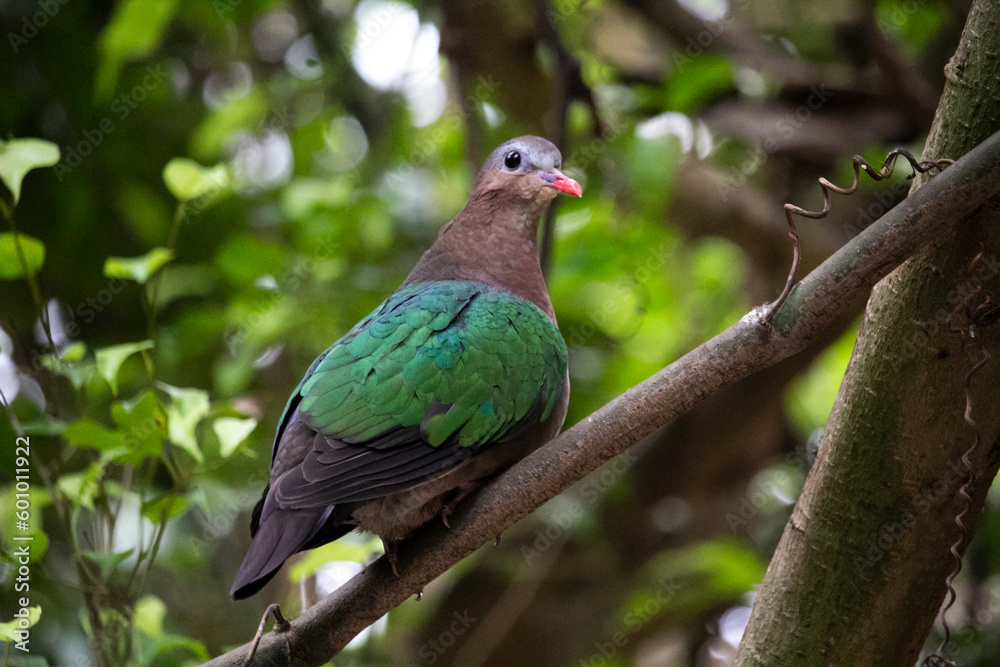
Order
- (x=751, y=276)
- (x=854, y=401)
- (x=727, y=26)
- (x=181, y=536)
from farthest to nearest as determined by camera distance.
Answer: (x=751, y=276) < (x=727, y=26) < (x=181, y=536) < (x=854, y=401)

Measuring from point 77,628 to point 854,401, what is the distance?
2.71 m

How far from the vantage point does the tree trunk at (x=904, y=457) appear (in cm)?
156

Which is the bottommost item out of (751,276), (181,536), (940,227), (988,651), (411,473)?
(988,651)

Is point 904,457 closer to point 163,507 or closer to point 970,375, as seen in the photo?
point 970,375

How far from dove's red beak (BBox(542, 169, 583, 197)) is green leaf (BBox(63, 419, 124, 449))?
1.29 meters

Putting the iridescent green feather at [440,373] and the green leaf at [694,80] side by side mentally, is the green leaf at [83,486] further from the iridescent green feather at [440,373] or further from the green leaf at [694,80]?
the green leaf at [694,80]

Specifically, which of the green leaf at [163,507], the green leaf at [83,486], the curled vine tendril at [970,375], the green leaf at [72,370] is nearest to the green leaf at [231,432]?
the green leaf at [163,507]

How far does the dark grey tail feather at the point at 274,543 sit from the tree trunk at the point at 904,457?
948 millimetres

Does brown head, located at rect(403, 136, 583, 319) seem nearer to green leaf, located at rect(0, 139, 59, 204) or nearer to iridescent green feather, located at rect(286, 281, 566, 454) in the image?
iridescent green feather, located at rect(286, 281, 566, 454)

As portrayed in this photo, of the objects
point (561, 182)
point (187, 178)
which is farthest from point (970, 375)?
point (187, 178)

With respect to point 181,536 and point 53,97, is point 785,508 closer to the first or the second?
point 181,536

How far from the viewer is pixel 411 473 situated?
6.20ft

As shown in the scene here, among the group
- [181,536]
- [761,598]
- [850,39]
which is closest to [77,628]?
[181,536]

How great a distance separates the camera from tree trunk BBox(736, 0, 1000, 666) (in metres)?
1.56
